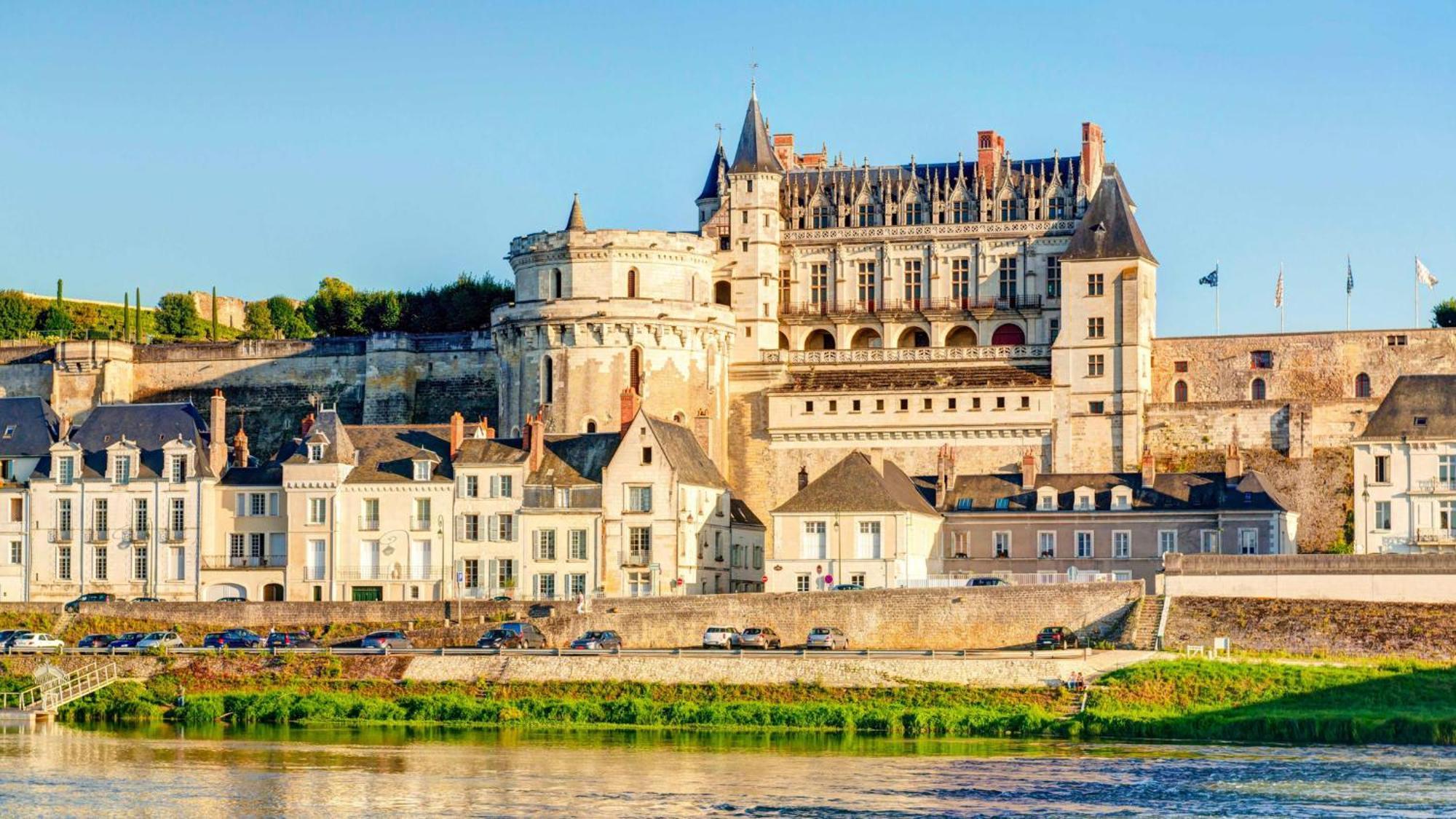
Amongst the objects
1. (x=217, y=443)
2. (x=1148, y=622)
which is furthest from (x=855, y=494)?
(x=217, y=443)

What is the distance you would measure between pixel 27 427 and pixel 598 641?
21.6m

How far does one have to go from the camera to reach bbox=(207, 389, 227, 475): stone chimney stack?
67312mm

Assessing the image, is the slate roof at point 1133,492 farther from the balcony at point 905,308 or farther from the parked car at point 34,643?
the parked car at point 34,643

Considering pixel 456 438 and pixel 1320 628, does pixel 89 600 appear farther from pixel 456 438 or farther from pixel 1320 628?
pixel 1320 628

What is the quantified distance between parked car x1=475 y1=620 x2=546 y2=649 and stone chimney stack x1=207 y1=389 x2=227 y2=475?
12.6 m

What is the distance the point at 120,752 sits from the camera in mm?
47281

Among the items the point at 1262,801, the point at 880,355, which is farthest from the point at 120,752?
the point at 880,355

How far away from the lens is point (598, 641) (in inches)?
2250

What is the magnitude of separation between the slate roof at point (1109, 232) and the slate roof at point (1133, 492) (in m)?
9.84

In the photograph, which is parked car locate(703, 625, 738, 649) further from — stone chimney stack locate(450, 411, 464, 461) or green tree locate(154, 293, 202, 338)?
green tree locate(154, 293, 202, 338)

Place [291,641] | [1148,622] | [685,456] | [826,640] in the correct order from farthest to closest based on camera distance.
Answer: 1. [685,456]
2. [291,641]
3. [826,640]
4. [1148,622]

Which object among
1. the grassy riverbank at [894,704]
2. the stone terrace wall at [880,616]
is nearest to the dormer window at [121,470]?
the stone terrace wall at [880,616]

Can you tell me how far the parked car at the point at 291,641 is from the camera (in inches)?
2282

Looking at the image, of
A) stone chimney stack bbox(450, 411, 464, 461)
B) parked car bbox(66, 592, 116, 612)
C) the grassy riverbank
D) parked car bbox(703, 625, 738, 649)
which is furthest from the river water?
stone chimney stack bbox(450, 411, 464, 461)
